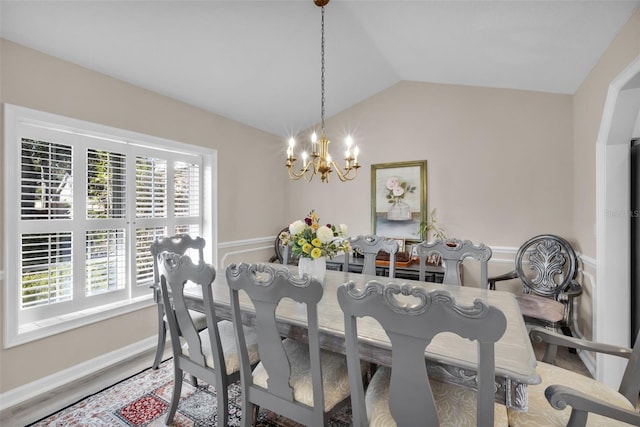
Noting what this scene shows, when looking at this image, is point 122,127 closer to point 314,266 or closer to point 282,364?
point 314,266

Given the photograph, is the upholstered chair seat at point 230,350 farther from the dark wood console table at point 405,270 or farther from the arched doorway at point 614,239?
the arched doorway at point 614,239

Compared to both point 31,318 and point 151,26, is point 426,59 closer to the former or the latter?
point 151,26

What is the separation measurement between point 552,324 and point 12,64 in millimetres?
4349

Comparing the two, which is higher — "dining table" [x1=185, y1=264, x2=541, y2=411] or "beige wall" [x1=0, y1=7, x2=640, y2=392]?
"beige wall" [x1=0, y1=7, x2=640, y2=392]

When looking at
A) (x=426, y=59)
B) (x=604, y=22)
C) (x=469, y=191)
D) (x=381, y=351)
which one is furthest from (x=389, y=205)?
(x=381, y=351)

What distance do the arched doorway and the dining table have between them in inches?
35.9

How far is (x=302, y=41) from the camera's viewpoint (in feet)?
8.90

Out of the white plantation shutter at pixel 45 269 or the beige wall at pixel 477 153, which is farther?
the beige wall at pixel 477 153

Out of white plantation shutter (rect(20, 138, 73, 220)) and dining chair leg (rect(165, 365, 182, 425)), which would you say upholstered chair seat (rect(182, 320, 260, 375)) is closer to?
dining chair leg (rect(165, 365, 182, 425))

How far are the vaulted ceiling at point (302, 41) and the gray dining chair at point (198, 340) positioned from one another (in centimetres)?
169

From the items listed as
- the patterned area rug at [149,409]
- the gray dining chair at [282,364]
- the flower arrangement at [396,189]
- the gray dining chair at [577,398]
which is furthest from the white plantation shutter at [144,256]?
the gray dining chair at [577,398]

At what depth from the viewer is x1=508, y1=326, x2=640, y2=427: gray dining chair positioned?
1022 mm

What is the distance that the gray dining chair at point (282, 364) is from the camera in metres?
1.27

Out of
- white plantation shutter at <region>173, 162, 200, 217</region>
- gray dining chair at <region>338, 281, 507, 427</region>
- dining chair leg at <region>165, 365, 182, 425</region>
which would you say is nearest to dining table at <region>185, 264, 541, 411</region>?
gray dining chair at <region>338, 281, 507, 427</region>
